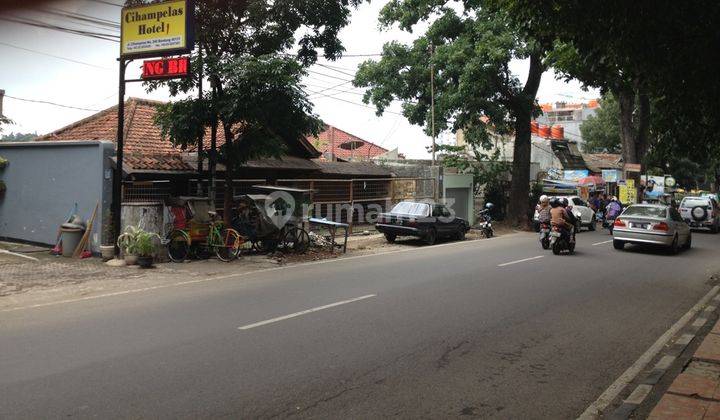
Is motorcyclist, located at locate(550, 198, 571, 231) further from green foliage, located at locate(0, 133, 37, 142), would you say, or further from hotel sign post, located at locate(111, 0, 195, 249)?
green foliage, located at locate(0, 133, 37, 142)

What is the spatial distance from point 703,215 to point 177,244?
990 inches

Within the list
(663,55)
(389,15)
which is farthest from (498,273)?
(389,15)

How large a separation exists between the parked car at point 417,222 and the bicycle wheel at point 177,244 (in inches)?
304

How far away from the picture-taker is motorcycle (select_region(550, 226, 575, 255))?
53.5 ft

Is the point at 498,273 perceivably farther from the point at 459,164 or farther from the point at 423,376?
the point at 459,164

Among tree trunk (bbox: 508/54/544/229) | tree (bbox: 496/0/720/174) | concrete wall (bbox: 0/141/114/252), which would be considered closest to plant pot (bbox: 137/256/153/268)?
concrete wall (bbox: 0/141/114/252)

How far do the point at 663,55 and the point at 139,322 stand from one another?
A: 8.25 m

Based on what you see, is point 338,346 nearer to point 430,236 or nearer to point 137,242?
point 137,242

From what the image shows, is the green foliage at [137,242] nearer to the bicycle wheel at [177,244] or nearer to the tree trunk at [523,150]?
the bicycle wheel at [177,244]

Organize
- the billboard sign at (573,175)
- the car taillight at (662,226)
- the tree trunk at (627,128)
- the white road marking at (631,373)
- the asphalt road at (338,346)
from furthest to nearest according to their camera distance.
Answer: the billboard sign at (573,175)
the tree trunk at (627,128)
the car taillight at (662,226)
the white road marking at (631,373)
the asphalt road at (338,346)

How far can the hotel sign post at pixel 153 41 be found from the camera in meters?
12.9

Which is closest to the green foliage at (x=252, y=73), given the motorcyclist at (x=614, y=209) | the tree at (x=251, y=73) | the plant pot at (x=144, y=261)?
the tree at (x=251, y=73)

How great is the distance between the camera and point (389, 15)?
26.9 metres

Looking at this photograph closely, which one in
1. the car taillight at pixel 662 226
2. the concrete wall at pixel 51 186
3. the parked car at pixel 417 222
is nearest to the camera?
the concrete wall at pixel 51 186
